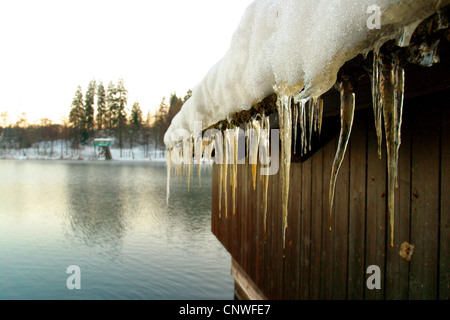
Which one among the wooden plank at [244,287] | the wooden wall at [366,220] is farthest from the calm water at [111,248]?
the wooden wall at [366,220]

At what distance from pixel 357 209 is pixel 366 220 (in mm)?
128

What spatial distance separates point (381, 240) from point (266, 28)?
1.78m

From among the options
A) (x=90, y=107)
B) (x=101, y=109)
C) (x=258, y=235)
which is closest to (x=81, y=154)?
(x=90, y=107)

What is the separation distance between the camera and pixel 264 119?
1871 millimetres

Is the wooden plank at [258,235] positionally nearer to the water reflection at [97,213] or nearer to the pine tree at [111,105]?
the water reflection at [97,213]

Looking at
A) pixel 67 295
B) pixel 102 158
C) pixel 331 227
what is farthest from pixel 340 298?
pixel 102 158

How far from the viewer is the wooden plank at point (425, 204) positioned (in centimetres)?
180

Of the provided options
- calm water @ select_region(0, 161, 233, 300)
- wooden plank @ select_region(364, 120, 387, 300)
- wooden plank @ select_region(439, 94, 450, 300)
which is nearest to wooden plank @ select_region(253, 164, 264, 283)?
wooden plank @ select_region(364, 120, 387, 300)

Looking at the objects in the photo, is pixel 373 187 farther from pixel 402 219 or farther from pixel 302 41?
pixel 302 41

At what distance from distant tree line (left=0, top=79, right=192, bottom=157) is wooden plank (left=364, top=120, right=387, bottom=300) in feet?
196

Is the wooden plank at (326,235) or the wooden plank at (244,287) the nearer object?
the wooden plank at (326,235)

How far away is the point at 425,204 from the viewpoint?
1.86 meters

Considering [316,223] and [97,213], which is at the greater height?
[316,223]
